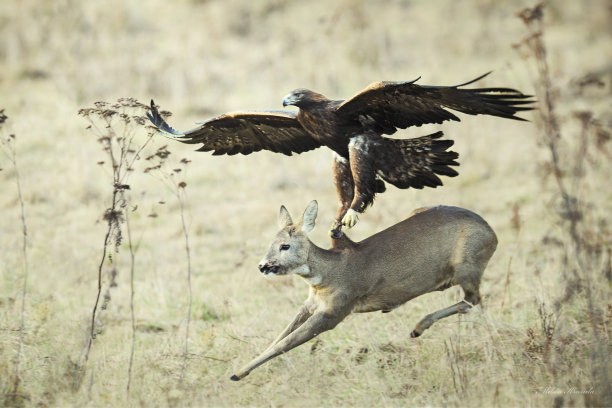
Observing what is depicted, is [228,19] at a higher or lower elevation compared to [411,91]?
higher

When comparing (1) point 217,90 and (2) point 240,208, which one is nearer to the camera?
(2) point 240,208

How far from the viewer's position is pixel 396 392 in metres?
4.88

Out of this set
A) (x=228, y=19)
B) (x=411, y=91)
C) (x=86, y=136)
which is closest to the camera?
(x=411, y=91)

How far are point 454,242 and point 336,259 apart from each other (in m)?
0.93

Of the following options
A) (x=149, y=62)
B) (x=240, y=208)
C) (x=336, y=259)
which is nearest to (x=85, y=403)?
(x=336, y=259)

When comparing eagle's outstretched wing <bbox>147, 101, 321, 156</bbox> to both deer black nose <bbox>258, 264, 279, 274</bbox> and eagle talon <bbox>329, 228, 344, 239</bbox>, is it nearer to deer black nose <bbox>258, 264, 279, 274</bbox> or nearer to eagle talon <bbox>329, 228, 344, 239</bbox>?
eagle talon <bbox>329, 228, 344, 239</bbox>

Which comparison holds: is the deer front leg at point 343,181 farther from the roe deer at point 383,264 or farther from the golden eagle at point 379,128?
the roe deer at point 383,264

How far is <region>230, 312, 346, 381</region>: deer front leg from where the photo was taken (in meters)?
4.71

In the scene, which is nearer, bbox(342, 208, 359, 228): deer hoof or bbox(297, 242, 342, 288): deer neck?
bbox(342, 208, 359, 228): deer hoof

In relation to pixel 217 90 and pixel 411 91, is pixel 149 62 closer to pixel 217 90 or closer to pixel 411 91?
pixel 217 90

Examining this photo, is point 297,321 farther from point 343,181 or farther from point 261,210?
point 261,210

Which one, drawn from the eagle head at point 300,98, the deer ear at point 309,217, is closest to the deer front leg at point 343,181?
the deer ear at point 309,217

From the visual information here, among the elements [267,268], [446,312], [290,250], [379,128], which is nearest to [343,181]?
[379,128]

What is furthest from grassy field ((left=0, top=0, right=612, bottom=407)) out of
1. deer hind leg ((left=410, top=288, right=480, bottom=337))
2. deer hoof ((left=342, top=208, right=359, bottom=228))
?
deer hoof ((left=342, top=208, right=359, bottom=228))
